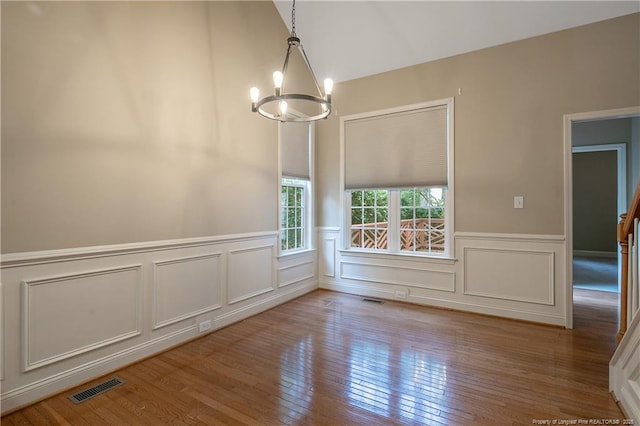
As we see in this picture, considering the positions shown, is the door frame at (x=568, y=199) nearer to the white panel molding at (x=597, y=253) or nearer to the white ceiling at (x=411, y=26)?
the white ceiling at (x=411, y=26)

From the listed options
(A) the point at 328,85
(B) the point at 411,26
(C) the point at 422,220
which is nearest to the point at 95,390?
(A) the point at 328,85

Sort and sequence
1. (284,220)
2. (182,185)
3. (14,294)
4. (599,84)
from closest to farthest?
(14,294) → (182,185) → (599,84) → (284,220)

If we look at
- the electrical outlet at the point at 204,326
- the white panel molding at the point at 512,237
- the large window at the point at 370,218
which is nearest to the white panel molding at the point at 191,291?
the electrical outlet at the point at 204,326

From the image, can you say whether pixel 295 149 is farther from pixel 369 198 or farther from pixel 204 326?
pixel 204 326

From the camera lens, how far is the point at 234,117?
3.58m

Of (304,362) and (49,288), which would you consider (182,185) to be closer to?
(49,288)

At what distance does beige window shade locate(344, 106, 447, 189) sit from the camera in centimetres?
413

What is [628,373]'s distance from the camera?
79.2 inches

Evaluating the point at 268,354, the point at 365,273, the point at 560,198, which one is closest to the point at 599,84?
the point at 560,198

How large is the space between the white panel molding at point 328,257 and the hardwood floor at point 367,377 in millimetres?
1344

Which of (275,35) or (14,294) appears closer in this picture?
(14,294)

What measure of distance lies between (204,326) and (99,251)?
1301 mm

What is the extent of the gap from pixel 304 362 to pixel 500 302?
8.27 ft

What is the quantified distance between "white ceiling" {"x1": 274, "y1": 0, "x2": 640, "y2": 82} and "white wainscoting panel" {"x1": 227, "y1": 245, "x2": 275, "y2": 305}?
9.11 ft
